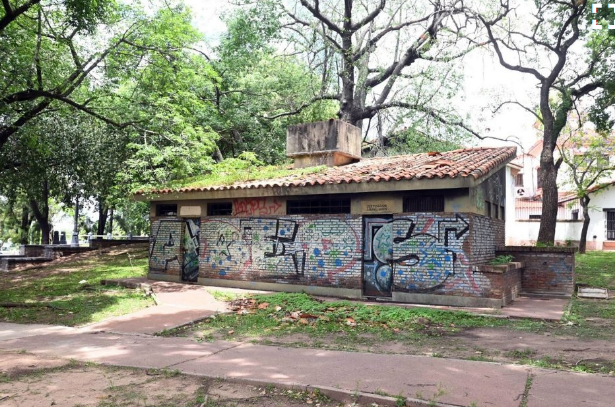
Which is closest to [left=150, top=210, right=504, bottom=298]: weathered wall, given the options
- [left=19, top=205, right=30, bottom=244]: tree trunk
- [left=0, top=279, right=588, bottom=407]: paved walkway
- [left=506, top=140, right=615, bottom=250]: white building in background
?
[left=0, top=279, right=588, bottom=407]: paved walkway

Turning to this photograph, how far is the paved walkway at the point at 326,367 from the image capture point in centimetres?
462

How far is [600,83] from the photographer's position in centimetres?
1603

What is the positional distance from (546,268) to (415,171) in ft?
15.9

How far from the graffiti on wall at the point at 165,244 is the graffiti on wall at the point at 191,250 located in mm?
224

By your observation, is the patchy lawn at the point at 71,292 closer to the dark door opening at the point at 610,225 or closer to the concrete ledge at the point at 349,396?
the concrete ledge at the point at 349,396

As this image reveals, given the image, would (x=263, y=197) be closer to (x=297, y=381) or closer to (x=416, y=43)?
(x=297, y=381)

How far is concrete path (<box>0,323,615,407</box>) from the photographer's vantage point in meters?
4.61

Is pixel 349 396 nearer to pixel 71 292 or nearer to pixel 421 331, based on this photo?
pixel 421 331

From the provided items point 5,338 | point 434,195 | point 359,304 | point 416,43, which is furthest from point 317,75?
point 5,338

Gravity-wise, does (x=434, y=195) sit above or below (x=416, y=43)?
below

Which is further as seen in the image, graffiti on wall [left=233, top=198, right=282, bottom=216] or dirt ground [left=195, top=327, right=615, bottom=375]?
graffiti on wall [left=233, top=198, right=282, bottom=216]

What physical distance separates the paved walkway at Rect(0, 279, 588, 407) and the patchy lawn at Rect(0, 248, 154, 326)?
3.64ft

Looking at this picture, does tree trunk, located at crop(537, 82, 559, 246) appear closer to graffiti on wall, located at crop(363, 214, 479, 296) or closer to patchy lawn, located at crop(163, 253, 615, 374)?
patchy lawn, located at crop(163, 253, 615, 374)

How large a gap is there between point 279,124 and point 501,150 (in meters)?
11.9
